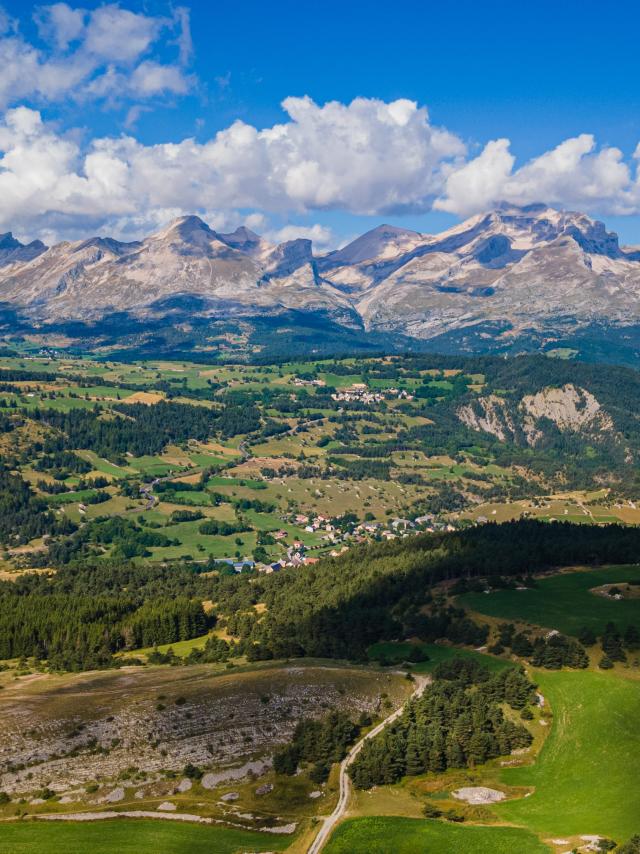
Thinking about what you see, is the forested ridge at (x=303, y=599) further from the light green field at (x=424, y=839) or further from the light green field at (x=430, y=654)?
the light green field at (x=424, y=839)

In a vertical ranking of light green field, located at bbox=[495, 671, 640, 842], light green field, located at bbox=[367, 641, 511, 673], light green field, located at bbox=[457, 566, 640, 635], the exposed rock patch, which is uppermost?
light green field, located at bbox=[457, 566, 640, 635]

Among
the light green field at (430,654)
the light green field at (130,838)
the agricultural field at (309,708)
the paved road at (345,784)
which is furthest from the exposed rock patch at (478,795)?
the light green field at (430,654)

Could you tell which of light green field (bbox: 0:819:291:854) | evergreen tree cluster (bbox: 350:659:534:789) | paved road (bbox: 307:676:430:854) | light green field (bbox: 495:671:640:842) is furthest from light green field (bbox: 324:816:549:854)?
evergreen tree cluster (bbox: 350:659:534:789)

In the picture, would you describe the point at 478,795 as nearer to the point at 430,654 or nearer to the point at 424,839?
the point at 424,839

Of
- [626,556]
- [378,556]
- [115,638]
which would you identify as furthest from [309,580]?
[626,556]

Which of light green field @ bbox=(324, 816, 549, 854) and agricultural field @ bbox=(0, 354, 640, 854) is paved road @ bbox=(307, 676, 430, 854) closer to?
agricultural field @ bbox=(0, 354, 640, 854)

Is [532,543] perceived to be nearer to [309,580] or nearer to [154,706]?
[309,580]
